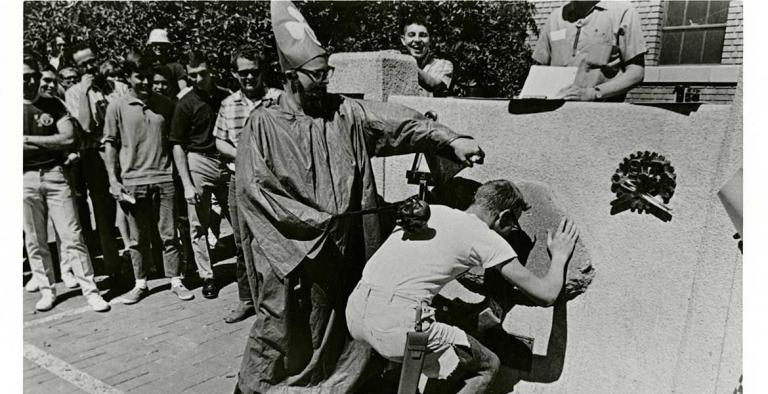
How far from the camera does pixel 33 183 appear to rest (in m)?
4.68

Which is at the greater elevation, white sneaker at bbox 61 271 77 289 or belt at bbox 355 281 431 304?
belt at bbox 355 281 431 304

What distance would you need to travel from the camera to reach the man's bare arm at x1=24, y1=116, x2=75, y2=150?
4574 mm

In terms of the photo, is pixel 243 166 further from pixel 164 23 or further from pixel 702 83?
pixel 702 83

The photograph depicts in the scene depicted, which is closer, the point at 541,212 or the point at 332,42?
the point at 541,212

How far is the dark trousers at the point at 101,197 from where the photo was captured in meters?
5.46

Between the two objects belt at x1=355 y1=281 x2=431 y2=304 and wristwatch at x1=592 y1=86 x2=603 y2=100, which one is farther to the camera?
wristwatch at x1=592 y1=86 x2=603 y2=100

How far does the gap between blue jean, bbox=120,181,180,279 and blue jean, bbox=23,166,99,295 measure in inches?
14.9

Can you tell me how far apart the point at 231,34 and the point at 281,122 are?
3.80m

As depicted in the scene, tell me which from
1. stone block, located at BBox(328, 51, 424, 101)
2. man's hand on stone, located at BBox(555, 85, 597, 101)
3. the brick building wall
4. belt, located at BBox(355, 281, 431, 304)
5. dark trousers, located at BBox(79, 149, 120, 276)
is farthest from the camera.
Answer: the brick building wall

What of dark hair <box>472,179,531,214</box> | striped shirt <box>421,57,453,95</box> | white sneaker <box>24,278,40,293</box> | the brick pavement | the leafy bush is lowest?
the brick pavement

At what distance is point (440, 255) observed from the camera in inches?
109

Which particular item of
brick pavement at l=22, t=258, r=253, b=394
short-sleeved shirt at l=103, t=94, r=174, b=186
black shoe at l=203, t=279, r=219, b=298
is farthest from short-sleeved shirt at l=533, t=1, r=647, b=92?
black shoe at l=203, t=279, r=219, b=298

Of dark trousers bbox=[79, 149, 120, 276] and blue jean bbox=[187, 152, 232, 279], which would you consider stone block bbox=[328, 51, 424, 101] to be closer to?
blue jean bbox=[187, 152, 232, 279]
